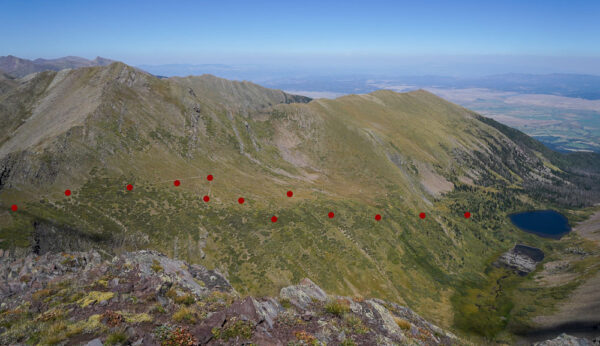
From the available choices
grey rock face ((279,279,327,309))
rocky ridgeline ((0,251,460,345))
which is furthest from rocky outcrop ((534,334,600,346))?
grey rock face ((279,279,327,309))

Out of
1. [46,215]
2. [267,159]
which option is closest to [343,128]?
[267,159]

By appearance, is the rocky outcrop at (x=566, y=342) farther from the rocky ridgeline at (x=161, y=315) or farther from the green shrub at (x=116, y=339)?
the green shrub at (x=116, y=339)

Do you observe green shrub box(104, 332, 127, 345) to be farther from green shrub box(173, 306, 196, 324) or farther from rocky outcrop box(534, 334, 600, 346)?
rocky outcrop box(534, 334, 600, 346)

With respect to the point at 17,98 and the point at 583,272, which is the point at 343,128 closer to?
the point at 583,272

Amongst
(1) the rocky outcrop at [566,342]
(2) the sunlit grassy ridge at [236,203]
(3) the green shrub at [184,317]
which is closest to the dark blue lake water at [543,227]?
(2) the sunlit grassy ridge at [236,203]

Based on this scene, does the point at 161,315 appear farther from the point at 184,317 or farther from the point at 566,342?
the point at 566,342

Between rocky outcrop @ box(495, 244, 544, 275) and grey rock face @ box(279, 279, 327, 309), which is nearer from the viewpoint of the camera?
grey rock face @ box(279, 279, 327, 309)
